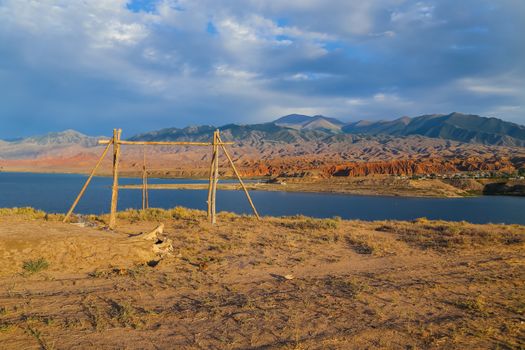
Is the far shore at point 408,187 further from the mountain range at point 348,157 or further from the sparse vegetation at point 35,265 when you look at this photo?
the sparse vegetation at point 35,265

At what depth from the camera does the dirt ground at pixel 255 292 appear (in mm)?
5293

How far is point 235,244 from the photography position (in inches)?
462

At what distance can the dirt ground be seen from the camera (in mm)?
5293

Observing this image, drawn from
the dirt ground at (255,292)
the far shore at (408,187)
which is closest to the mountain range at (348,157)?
the far shore at (408,187)

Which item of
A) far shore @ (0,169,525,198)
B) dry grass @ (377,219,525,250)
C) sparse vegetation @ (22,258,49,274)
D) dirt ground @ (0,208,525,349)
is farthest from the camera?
far shore @ (0,169,525,198)

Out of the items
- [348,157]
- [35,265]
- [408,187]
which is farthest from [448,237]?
[348,157]

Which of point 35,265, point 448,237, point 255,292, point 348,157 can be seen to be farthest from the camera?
point 348,157

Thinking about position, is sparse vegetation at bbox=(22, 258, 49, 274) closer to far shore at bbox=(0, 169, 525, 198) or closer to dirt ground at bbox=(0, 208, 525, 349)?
dirt ground at bbox=(0, 208, 525, 349)

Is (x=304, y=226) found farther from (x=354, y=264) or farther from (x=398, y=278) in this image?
→ (x=398, y=278)

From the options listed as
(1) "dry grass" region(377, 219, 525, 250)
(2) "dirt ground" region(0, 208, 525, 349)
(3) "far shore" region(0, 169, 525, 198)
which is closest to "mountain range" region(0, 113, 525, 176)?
(3) "far shore" region(0, 169, 525, 198)

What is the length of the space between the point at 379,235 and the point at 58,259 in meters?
10.2

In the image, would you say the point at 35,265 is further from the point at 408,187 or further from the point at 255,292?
the point at 408,187

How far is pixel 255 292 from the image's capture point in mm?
7375

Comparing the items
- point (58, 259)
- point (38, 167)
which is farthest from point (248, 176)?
point (38, 167)
